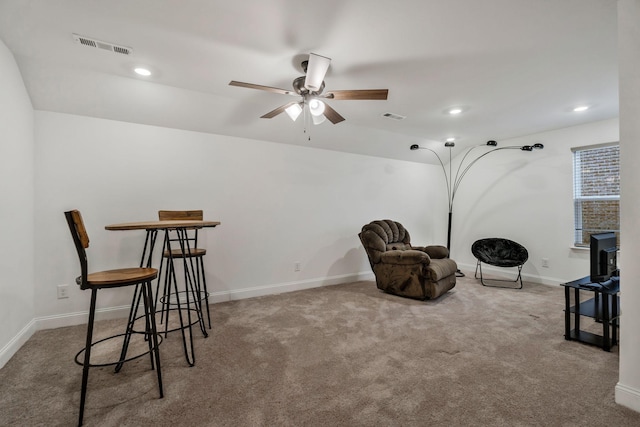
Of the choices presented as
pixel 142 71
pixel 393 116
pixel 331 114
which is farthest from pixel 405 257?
pixel 142 71

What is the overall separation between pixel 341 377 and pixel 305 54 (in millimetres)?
2420

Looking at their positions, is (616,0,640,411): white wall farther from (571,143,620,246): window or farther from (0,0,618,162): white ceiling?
(571,143,620,246): window

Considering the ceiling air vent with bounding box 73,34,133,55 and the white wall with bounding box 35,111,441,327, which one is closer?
the ceiling air vent with bounding box 73,34,133,55

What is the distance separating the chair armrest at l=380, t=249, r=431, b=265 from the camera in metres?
3.56

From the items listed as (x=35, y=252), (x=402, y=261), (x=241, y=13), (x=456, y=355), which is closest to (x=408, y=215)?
(x=402, y=261)

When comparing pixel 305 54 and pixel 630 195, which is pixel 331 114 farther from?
pixel 630 195

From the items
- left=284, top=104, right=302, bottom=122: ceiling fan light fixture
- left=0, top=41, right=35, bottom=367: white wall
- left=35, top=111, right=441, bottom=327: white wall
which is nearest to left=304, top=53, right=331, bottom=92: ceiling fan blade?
left=284, top=104, right=302, bottom=122: ceiling fan light fixture

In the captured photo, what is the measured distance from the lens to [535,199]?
4598mm

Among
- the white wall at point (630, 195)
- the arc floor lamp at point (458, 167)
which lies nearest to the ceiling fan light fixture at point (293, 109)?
the white wall at point (630, 195)

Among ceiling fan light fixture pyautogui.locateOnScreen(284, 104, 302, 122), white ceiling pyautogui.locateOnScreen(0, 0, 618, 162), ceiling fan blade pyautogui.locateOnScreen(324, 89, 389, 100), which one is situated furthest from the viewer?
ceiling fan light fixture pyautogui.locateOnScreen(284, 104, 302, 122)

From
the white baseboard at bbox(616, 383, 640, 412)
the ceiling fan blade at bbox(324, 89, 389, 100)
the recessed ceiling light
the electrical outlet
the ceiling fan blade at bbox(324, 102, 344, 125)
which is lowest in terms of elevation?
the white baseboard at bbox(616, 383, 640, 412)

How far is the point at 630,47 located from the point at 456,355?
7.30ft

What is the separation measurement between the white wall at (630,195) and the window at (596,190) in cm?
311

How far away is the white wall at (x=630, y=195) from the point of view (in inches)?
62.1
